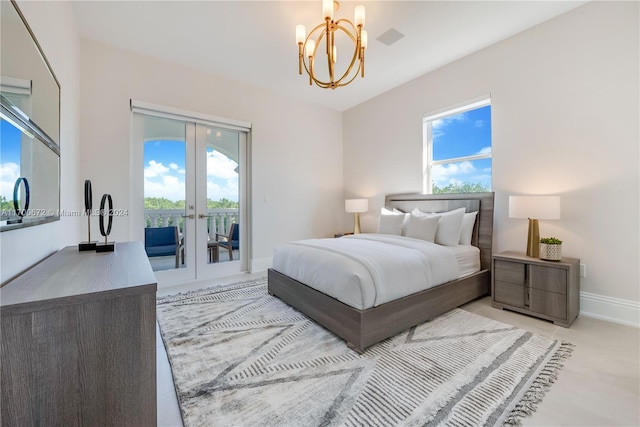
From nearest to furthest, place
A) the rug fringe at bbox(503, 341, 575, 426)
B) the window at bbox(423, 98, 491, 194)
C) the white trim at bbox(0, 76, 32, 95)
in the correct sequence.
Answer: the white trim at bbox(0, 76, 32, 95) < the rug fringe at bbox(503, 341, 575, 426) < the window at bbox(423, 98, 491, 194)

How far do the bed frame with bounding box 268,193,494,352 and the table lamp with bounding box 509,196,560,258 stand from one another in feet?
1.53

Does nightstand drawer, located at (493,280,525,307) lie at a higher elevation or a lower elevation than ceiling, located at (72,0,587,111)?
lower

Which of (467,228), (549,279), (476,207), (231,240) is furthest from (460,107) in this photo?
(231,240)

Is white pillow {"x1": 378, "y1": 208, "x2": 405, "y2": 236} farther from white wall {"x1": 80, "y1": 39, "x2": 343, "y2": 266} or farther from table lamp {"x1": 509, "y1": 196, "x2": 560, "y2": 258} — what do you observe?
white wall {"x1": 80, "y1": 39, "x2": 343, "y2": 266}

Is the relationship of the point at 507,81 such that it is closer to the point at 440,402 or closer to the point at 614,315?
the point at 614,315

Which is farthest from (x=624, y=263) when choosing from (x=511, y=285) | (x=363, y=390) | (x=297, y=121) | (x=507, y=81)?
(x=297, y=121)

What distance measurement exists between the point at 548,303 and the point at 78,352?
3.10m

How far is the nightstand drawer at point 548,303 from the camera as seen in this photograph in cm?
221

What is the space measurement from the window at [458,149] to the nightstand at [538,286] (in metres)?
1.11

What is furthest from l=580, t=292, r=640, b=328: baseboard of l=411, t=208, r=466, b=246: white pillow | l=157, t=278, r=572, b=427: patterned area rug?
l=411, t=208, r=466, b=246: white pillow

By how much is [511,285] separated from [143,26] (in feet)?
14.5

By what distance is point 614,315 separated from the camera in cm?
231

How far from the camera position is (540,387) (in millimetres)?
1479

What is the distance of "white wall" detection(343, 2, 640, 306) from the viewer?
2.26 meters
